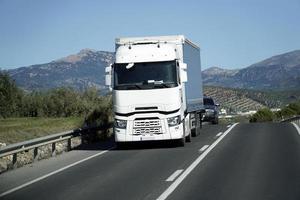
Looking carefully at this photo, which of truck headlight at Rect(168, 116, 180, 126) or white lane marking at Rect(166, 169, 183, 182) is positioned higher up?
truck headlight at Rect(168, 116, 180, 126)

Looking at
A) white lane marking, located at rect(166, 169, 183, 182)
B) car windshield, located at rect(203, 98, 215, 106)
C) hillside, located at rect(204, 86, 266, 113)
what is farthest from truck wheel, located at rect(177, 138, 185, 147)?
hillside, located at rect(204, 86, 266, 113)

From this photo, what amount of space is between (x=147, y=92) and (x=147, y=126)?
42.8 inches

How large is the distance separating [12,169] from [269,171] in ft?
22.9

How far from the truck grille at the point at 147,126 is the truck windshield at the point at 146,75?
1124 mm

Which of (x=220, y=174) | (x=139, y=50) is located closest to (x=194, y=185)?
(x=220, y=174)

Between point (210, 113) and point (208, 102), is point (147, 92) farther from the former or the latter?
point (208, 102)

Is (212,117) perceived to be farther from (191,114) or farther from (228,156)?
(228,156)

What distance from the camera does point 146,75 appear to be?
62.1 ft

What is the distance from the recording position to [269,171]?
1264cm

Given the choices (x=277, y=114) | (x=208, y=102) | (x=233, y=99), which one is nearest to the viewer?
(x=208, y=102)

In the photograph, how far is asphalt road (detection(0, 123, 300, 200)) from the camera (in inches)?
402

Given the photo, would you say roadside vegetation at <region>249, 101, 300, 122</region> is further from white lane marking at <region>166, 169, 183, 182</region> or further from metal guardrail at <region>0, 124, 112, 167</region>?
white lane marking at <region>166, 169, 183, 182</region>

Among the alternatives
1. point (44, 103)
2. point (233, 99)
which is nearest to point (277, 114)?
point (44, 103)

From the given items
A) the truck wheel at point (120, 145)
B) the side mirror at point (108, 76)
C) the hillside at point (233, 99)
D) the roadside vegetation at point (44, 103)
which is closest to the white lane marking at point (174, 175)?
the side mirror at point (108, 76)
